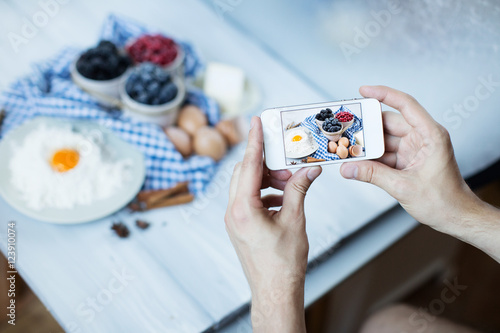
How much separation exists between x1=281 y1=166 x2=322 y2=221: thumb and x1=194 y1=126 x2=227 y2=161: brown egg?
14.8 inches

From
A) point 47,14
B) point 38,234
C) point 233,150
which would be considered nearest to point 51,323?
point 38,234

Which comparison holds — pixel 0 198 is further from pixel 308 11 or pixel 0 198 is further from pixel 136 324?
pixel 308 11

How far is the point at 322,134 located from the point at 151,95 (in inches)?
18.6

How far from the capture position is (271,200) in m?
0.85

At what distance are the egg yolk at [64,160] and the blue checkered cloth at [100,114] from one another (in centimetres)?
12

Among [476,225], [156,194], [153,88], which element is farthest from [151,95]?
[476,225]

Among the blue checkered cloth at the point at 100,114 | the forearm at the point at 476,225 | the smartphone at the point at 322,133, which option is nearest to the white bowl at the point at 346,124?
the smartphone at the point at 322,133

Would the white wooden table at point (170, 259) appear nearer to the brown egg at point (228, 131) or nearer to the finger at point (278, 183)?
the brown egg at point (228, 131)

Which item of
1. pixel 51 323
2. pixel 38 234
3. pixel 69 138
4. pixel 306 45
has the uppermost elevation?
pixel 306 45

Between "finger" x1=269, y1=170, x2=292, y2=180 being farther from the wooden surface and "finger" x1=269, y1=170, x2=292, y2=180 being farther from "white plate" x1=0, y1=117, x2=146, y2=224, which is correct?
"white plate" x1=0, y1=117, x2=146, y2=224

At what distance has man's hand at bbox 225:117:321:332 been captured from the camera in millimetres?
676

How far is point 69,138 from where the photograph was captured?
3.42 feet

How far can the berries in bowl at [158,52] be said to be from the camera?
1161 mm

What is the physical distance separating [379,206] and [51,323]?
0.95 metres
